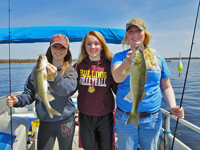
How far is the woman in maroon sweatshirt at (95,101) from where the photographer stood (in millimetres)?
2770

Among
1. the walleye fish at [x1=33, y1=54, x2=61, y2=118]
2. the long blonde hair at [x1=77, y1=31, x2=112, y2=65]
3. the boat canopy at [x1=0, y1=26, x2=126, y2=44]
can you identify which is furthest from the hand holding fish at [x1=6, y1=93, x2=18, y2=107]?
the boat canopy at [x1=0, y1=26, x2=126, y2=44]

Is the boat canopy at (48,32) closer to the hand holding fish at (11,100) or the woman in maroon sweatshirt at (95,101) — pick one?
the woman in maroon sweatshirt at (95,101)

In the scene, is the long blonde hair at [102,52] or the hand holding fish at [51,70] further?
the long blonde hair at [102,52]

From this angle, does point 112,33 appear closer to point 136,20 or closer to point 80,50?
point 80,50

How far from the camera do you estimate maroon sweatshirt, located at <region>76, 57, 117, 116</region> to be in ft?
9.04

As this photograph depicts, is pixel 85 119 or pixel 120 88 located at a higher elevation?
pixel 120 88

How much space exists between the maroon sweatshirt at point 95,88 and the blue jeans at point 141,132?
53 cm

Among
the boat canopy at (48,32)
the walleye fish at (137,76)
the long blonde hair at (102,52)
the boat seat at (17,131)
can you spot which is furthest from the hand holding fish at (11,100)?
the boat canopy at (48,32)

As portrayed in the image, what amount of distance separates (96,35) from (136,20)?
881 millimetres

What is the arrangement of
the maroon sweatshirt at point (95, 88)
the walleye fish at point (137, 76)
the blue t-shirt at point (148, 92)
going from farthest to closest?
the maroon sweatshirt at point (95, 88), the blue t-shirt at point (148, 92), the walleye fish at point (137, 76)

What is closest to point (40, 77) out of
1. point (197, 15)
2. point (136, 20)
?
point (136, 20)

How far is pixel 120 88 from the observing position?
7.86ft

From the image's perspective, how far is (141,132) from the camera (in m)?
2.30

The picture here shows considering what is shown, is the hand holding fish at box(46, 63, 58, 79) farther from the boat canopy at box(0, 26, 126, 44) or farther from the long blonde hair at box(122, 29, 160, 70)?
the boat canopy at box(0, 26, 126, 44)
